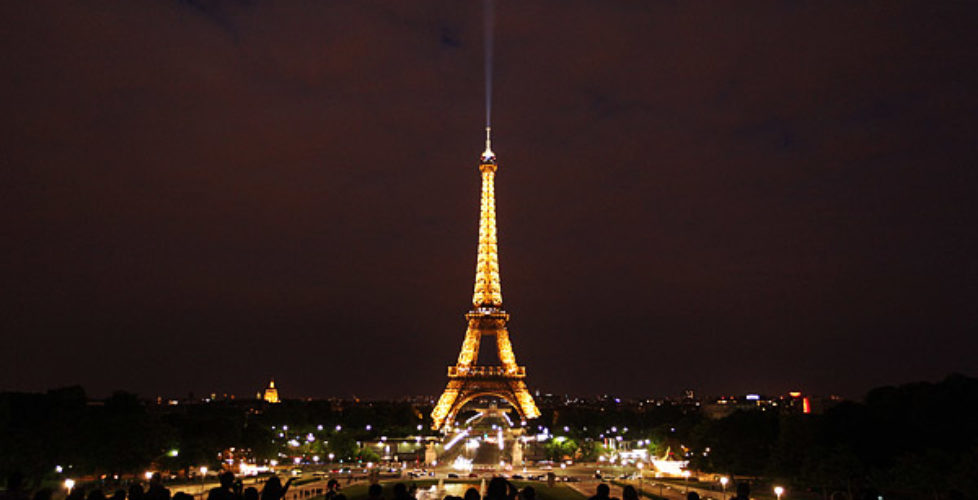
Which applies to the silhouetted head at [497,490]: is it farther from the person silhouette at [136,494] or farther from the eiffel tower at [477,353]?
the eiffel tower at [477,353]

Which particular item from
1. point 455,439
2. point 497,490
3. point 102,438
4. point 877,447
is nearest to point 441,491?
point 102,438

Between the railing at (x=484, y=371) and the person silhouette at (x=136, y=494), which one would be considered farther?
the railing at (x=484, y=371)

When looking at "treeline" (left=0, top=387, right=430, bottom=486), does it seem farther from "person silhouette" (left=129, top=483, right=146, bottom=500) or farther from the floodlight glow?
"person silhouette" (left=129, top=483, right=146, bottom=500)

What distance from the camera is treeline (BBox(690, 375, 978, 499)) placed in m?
39.0

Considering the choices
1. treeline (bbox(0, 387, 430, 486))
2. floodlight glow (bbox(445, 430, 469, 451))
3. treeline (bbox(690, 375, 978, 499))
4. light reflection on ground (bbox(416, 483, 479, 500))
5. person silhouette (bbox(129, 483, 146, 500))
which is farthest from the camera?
floodlight glow (bbox(445, 430, 469, 451))

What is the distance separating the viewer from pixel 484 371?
311 ft

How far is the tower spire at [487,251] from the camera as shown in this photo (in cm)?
9625

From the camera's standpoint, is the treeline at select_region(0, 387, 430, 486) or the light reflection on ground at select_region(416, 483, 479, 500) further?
the light reflection on ground at select_region(416, 483, 479, 500)

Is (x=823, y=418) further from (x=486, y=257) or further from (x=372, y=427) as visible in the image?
(x=372, y=427)

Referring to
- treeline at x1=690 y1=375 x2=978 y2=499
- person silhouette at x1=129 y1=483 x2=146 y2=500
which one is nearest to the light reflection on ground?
treeline at x1=690 y1=375 x2=978 y2=499

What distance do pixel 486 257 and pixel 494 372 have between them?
1330 centimetres

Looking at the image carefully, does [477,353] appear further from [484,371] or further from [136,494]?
[136,494]

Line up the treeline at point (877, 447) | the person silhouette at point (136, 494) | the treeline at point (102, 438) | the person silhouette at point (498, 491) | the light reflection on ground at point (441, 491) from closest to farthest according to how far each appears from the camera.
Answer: the person silhouette at point (498, 491) → the person silhouette at point (136, 494) → the treeline at point (877, 447) → the treeline at point (102, 438) → the light reflection on ground at point (441, 491)

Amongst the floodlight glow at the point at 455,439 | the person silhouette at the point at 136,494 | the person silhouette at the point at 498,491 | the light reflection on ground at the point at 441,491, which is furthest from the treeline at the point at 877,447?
the floodlight glow at the point at 455,439
